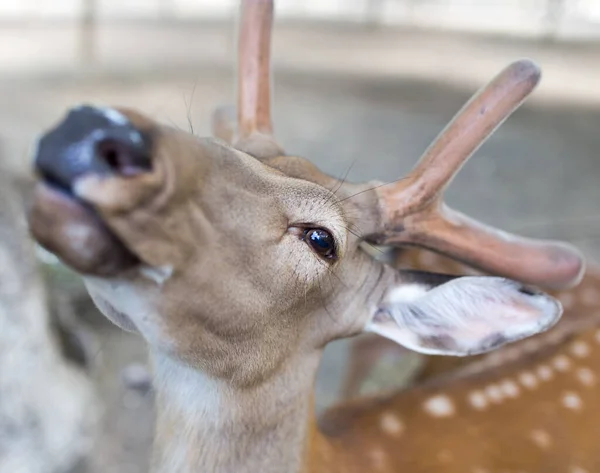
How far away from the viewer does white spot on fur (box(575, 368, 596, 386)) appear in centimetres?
205

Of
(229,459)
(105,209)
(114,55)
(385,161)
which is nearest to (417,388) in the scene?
(229,459)

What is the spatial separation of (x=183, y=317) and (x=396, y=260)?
5.35ft

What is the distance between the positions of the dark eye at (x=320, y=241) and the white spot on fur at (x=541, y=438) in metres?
0.97

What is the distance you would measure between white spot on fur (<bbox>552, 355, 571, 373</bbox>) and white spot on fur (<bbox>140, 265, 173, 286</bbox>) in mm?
1505

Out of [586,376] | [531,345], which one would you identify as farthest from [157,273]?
[531,345]

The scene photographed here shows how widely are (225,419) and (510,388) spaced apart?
104cm

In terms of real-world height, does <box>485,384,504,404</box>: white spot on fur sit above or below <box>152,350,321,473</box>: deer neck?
below

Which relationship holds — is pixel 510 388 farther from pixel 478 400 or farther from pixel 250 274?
pixel 250 274

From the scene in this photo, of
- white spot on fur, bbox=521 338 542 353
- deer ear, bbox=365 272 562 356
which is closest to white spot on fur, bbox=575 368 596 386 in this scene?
white spot on fur, bbox=521 338 542 353

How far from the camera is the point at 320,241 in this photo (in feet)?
3.98

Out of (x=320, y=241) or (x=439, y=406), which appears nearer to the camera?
(x=320, y=241)

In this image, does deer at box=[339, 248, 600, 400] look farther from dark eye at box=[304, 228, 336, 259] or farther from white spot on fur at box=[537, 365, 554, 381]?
dark eye at box=[304, 228, 336, 259]

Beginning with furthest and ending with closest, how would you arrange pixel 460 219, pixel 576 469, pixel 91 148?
pixel 576 469 → pixel 460 219 → pixel 91 148

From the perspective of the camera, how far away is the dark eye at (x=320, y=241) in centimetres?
119
